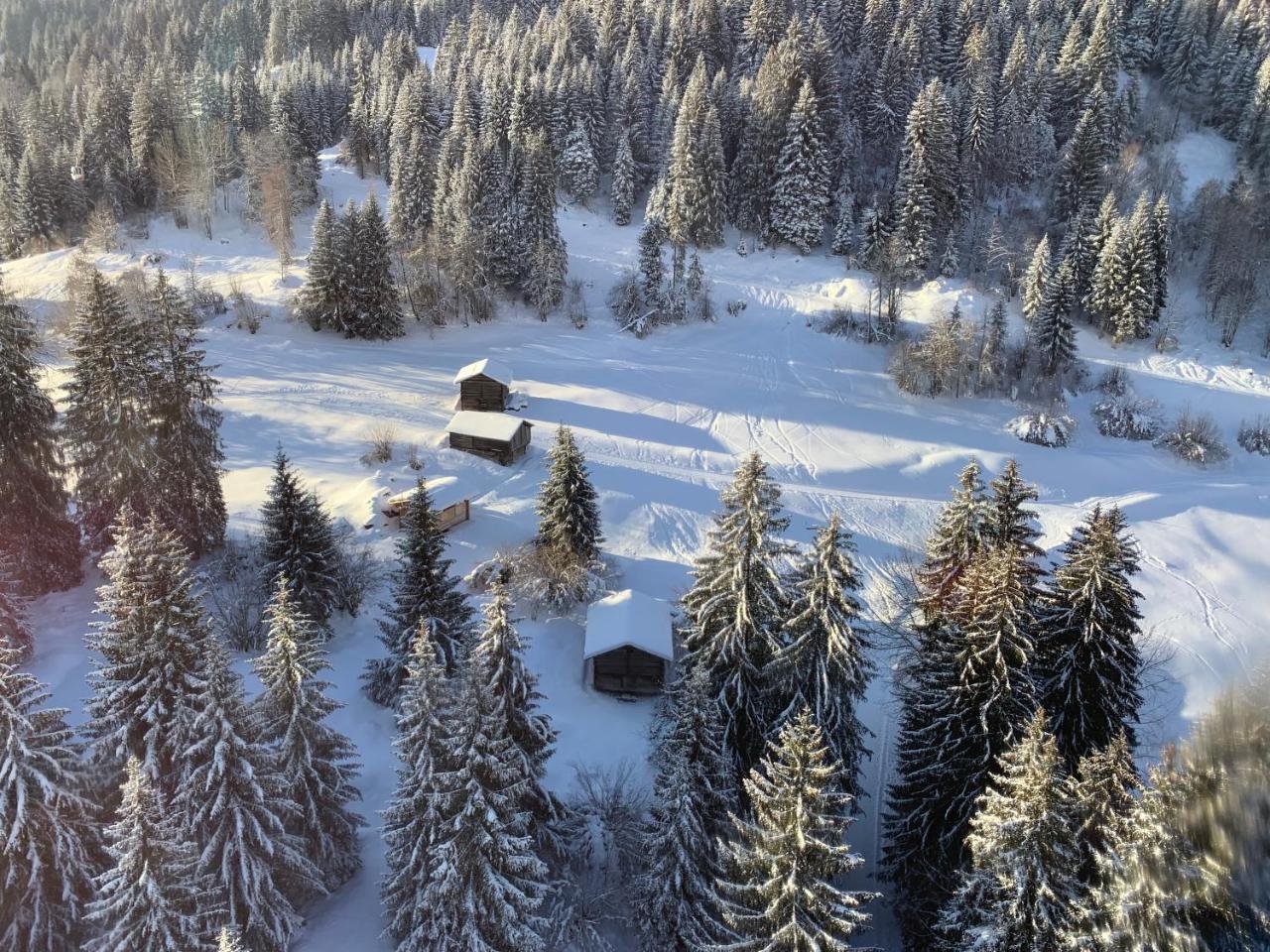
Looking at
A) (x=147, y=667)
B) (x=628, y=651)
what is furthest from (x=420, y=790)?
(x=628, y=651)

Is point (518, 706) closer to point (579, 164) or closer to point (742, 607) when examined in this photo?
point (742, 607)

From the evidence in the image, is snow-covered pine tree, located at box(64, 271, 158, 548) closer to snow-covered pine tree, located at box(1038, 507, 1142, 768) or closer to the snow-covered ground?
the snow-covered ground

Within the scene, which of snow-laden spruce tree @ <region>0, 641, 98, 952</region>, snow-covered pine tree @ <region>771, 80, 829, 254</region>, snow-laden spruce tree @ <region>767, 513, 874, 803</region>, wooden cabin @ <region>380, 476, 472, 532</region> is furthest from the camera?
snow-covered pine tree @ <region>771, 80, 829, 254</region>

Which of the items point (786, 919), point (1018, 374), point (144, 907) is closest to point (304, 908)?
point (144, 907)

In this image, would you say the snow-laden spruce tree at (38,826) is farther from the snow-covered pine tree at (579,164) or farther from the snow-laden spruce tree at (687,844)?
the snow-covered pine tree at (579,164)

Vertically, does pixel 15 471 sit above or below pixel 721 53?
below

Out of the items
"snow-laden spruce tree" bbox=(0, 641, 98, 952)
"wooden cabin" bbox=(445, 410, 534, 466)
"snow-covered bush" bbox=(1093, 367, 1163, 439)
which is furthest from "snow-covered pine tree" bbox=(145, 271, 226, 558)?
"snow-covered bush" bbox=(1093, 367, 1163, 439)

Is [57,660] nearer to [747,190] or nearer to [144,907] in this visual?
[144,907]
